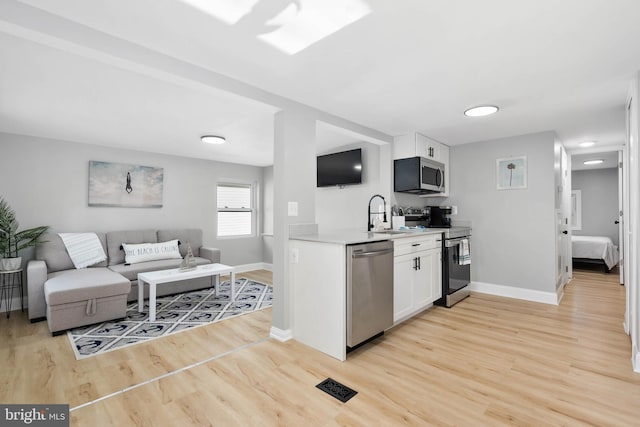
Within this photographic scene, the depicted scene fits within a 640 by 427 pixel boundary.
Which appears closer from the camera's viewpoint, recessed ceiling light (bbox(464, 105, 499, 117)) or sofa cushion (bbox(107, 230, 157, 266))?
recessed ceiling light (bbox(464, 105, 499, 117))

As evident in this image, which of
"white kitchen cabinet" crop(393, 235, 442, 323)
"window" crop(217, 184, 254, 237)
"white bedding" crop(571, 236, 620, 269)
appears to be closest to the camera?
"white kitchen cabinet" crop(393, 235, 442, 323)

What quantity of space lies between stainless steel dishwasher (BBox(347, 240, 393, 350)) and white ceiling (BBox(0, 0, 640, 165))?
56.0 inches

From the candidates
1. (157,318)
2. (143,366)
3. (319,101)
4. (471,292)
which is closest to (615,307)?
(471,292)

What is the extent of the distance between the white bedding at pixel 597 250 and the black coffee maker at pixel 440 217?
138 inches

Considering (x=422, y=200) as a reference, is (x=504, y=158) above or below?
above

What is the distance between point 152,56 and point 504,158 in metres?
4.41

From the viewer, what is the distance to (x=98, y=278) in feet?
11.0

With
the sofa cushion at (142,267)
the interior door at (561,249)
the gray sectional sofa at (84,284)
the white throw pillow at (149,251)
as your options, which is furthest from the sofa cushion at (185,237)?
the interior door at (561,249)

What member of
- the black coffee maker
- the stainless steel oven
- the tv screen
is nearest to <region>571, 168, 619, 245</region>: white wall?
the black coffee maker

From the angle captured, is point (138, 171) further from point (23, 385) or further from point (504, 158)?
point (504, 158)

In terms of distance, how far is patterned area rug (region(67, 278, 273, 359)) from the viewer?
2799 mm

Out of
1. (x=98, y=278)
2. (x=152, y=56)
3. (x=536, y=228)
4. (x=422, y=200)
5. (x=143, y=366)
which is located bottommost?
(x=143, y=366)

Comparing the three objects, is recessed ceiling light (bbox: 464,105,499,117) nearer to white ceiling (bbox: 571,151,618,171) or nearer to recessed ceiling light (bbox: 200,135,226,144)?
recessed ceiling light (bbox: 200,135,226,144)

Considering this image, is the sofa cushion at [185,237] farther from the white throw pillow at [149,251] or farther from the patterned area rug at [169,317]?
the patterned area rug at [169,317]
